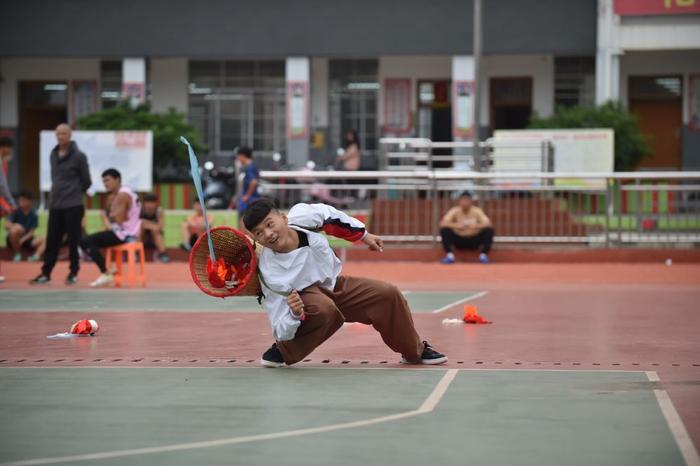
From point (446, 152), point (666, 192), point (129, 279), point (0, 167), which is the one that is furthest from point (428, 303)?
point (446, 152)

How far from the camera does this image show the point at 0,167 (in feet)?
58.7

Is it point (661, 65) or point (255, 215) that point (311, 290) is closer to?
point (255, 215)

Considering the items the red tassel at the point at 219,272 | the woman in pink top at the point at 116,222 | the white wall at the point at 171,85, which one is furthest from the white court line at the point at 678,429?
the white wall at the point at 171,85

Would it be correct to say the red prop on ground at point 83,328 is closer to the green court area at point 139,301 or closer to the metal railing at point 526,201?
the green court area at point 139,301

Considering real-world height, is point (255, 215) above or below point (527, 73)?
below

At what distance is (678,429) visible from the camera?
6.84 m

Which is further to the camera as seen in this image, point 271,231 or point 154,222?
point 154,222

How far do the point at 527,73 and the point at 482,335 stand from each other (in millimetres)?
24913

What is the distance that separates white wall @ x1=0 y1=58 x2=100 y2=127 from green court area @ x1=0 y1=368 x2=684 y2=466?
1133 inches

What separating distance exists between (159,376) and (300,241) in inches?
50.4

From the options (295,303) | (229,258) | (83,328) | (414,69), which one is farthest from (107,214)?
(414,69)

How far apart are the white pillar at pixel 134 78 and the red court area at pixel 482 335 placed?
662 inches

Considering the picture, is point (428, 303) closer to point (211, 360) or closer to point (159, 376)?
point (211, 360)

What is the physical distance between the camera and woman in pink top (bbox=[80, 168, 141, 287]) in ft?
56.7
